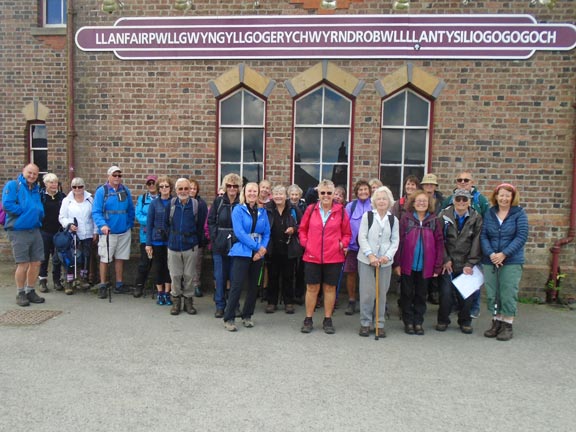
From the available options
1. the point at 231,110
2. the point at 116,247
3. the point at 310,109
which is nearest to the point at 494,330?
the point at 310,109

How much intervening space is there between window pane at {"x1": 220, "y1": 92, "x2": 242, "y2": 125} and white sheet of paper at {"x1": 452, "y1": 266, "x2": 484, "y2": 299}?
14.7ft

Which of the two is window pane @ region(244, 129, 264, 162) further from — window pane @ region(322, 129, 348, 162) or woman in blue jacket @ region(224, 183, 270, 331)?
woman in blue jacket @ region(224, 183, 270, 331)

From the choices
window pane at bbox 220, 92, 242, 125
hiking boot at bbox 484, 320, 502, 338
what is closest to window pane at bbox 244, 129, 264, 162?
window pane at bbox 220, 92, 242, 125

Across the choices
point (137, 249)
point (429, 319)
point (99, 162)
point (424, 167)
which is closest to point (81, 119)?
point (99, 162)

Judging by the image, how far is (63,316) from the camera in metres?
6.01

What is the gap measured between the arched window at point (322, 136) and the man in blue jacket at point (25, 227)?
13.4ft

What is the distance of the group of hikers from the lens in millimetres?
5531

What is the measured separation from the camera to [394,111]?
7609 mm

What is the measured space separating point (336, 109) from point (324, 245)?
122 inches

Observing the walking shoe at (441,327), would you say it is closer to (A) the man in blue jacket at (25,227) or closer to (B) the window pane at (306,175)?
(B) the window pane at (306,175)

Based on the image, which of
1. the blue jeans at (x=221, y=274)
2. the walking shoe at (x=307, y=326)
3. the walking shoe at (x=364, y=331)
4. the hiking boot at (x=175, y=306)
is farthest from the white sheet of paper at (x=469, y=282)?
the hiking boot at (x=175, y=306)

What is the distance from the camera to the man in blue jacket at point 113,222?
276 inches

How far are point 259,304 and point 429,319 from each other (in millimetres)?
2520

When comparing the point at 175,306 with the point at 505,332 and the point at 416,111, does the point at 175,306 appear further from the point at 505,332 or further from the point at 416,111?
the point at 416,111
